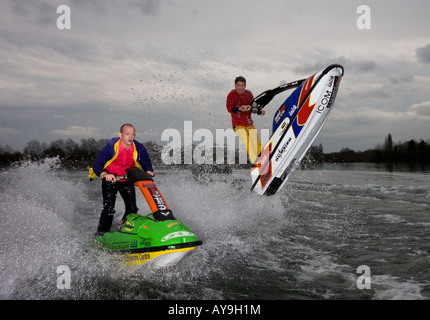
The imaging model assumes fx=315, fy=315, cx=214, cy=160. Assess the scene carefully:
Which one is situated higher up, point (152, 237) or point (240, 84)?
point (240, 84)

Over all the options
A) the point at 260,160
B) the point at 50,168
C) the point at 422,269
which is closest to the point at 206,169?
the point at 260,160

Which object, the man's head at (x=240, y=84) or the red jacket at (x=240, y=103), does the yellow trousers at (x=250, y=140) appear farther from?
the man's head at (x=240, y=84)

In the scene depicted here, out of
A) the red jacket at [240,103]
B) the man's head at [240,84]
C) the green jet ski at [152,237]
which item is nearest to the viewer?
the green jet ski at [152,237]

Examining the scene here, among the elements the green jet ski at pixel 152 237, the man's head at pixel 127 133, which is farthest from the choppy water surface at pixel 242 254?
the man's head at pixel 127 133

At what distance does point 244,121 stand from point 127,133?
14.5 feet

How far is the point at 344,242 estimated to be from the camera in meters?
5.87

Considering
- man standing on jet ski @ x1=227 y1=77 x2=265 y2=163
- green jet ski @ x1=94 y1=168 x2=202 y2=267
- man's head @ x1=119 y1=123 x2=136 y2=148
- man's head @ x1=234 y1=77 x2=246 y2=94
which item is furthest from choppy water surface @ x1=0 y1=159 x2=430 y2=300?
man's head @ x1=234 y1=77 x2=246 y2=94

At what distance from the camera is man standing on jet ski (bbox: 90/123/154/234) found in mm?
4914

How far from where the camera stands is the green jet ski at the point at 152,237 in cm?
392

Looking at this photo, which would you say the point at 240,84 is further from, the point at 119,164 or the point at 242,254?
the point at 242,254

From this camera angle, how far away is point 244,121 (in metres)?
8.65

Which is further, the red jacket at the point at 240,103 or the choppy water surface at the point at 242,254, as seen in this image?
the red jacket at the point at 240,103

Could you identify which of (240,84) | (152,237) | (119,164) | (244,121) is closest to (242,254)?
(152,237)

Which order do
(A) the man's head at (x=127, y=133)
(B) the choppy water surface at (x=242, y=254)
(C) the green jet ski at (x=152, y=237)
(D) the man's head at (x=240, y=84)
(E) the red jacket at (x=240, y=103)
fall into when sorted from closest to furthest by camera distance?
(B) the choppy water surface at (x=242, y=254)
(C) the green jet ski at (x=152, y=237)
(A) the man's head at (x=127, y=133)
(D) the man's head at (x=240, y=84)
(E) the red jacket at (x=240, y=103)
